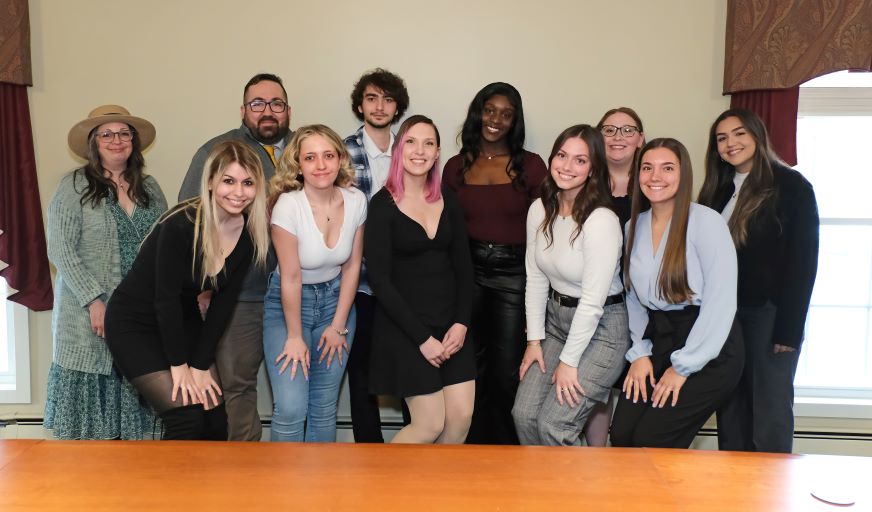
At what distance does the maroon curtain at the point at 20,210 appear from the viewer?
10.8 feet

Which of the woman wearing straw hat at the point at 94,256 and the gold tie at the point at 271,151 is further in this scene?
the gold tie at the point at 271,151

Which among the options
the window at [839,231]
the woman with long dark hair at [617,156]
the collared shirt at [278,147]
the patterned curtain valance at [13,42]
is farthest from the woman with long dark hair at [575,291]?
the patterned curtain valance at [13,42]

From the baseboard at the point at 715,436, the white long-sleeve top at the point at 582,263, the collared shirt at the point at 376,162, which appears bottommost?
the baseboard at the point at 715,436

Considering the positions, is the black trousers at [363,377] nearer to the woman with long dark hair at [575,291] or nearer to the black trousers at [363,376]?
the black trousers at [363,376]

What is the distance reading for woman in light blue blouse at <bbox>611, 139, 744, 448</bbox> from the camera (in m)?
2.35

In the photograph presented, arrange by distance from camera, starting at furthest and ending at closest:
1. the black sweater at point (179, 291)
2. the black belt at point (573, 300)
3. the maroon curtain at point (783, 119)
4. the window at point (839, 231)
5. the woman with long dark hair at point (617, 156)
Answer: the window at point (839, 231)
the maroon curtain at point (783, 119)
the woman with long dark hair at point (617, 156)
the black belt at point (573, 300)
the black sweater at point (179, 291)

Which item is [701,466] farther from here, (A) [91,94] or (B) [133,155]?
(A) [91,94]

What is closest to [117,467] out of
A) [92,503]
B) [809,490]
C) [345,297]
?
[92,503]

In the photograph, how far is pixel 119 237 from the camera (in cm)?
292

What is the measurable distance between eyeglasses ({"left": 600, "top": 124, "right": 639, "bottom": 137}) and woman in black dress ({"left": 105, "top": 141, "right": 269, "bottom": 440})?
4.98 ft

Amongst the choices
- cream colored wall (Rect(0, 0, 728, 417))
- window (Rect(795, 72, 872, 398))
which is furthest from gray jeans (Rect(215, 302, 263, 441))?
window (Rect(795, 72, 872, 398))

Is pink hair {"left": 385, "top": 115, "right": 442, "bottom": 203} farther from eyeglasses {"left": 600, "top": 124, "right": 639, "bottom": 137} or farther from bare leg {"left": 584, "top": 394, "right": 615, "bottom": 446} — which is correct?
bare leg {"left": 584, "top": 394, "right": 615, "bottom": 446}

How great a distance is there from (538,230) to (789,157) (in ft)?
4.70

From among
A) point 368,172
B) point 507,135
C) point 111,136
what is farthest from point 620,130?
Result: point 111,136
